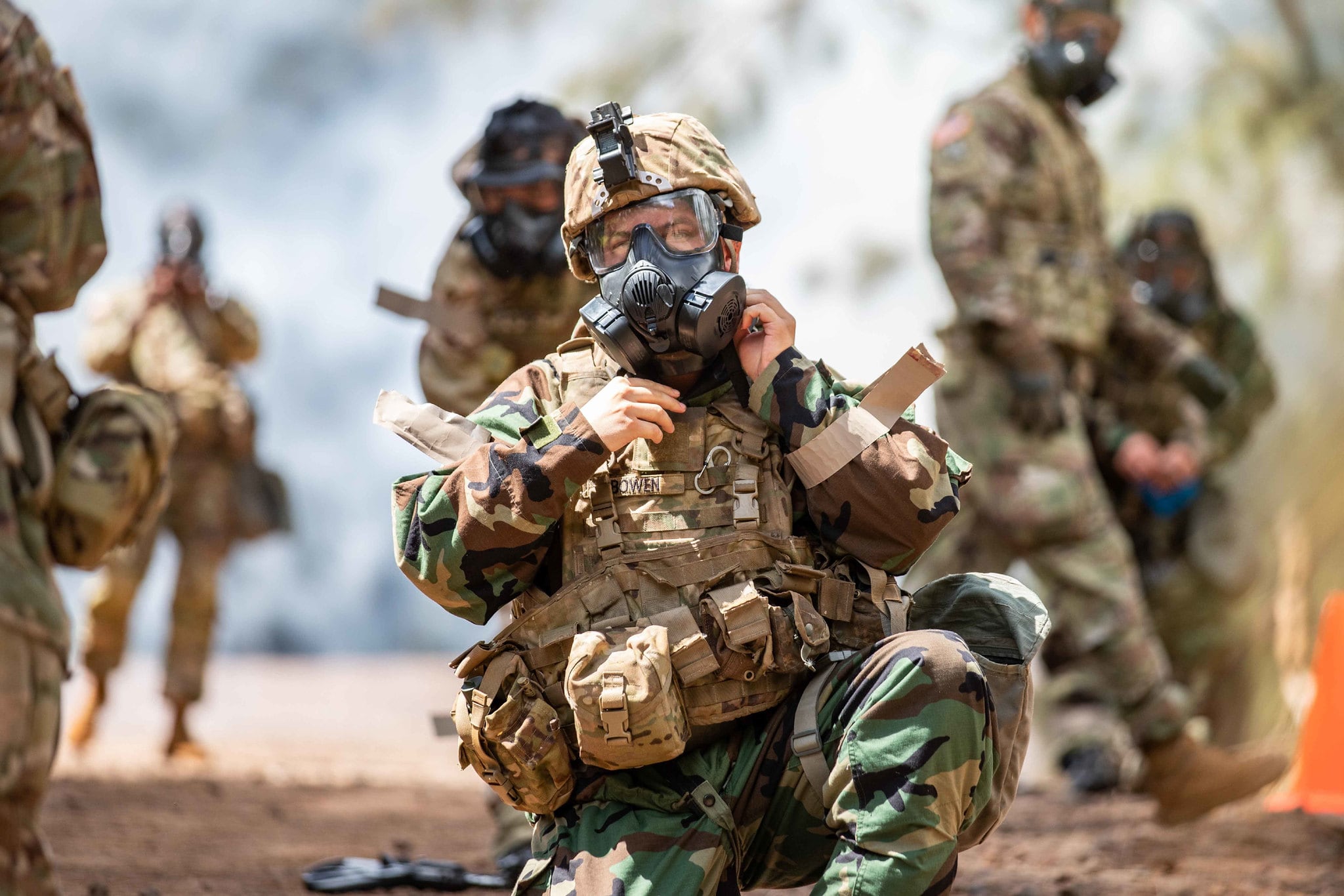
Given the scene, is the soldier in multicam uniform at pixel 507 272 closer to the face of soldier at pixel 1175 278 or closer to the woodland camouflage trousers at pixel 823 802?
the woodland camouflage trousers at pixel 823 802

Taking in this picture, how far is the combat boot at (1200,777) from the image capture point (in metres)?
5.44

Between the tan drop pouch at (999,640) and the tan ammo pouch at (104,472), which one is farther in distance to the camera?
the tan ammo pouch at (104,472)

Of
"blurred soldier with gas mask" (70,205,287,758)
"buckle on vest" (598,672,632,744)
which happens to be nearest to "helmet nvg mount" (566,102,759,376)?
"buckle on vest" (598,672,632,744)

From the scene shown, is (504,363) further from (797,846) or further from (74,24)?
(74,24)

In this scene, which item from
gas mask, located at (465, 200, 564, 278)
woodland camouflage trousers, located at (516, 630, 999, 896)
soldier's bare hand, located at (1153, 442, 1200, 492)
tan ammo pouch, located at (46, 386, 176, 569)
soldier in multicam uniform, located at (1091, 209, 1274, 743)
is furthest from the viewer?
soldier in multicam uniform, located at (1091, 209, 1274, 743)

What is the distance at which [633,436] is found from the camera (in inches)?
114

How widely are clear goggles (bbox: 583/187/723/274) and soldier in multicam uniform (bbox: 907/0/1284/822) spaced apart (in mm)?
3268

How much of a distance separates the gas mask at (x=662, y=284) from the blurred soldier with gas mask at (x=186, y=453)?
616cm

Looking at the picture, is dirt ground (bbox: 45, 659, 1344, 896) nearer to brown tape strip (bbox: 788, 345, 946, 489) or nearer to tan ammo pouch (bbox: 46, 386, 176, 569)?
tan ammo pouch (bbox: 46, 386, 176, 569)

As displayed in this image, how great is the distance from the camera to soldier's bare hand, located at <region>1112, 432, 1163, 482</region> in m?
6.90

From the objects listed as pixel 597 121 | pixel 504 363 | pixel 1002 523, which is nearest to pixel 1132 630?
pixel 1002 523

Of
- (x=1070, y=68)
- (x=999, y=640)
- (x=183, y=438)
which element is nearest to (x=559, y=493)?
(x=999, y=640)

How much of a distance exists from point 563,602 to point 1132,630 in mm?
3519

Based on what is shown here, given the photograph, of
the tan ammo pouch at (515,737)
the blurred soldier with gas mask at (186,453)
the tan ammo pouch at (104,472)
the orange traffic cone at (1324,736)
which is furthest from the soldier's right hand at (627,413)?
the blurred soldier with gas mask at (186,453)
